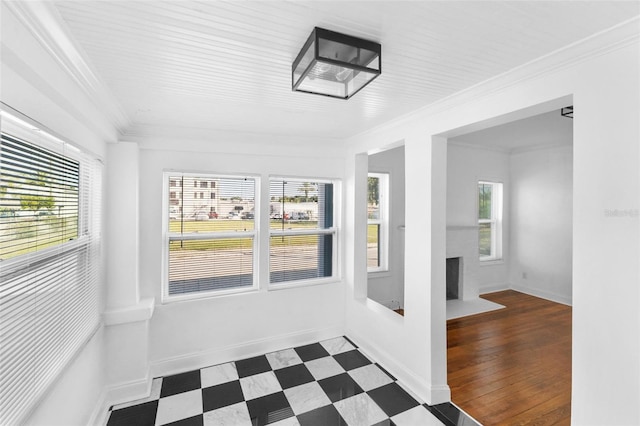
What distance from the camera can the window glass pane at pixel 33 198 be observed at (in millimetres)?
1298

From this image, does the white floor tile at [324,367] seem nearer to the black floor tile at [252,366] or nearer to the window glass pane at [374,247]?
the black floor tile at [252,366]

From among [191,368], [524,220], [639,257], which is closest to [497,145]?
[524,220]

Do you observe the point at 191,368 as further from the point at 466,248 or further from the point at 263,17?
the point at 466,248

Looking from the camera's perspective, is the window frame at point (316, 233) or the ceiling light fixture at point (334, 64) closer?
the ceiling light fixture at point (334, 64)

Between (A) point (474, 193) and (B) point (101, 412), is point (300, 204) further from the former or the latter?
(A) point (474, 193)

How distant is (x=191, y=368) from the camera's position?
3049 millimetres

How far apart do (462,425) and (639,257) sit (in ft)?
5.51

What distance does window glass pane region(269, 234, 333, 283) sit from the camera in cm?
354

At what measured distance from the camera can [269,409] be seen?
245cm

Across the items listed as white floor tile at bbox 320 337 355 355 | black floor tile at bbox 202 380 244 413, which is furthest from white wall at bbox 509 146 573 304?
black floor tile at bbox 202 380 244 413

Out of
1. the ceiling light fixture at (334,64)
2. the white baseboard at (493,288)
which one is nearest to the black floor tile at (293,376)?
the ceiling light fixture at (334,64)

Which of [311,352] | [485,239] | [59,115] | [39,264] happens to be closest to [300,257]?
[311,352]

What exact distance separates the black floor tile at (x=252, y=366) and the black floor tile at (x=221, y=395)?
156 millimetres

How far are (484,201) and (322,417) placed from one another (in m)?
4.82
